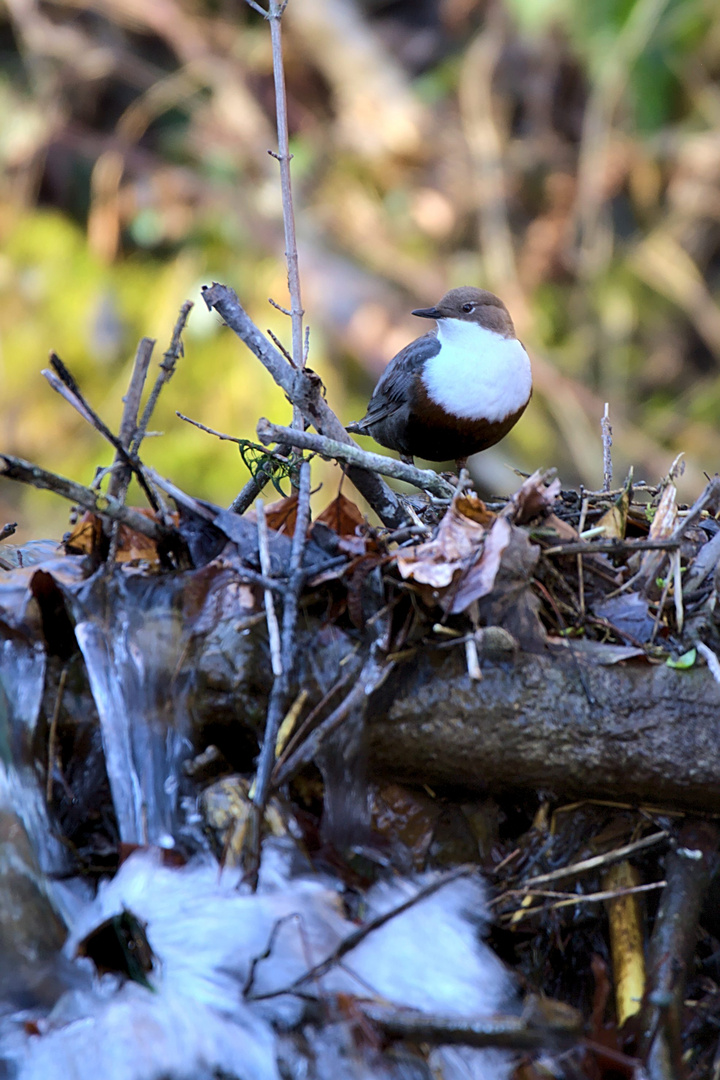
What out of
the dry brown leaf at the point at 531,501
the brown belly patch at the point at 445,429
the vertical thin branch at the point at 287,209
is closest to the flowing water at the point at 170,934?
the dry brown leaf at the point at 531,501

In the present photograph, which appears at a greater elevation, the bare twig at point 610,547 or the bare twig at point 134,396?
the bare twig at point 134,396

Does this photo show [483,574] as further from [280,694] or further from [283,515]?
[283,515]

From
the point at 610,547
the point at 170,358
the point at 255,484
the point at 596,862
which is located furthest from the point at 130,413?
the point at 596,862

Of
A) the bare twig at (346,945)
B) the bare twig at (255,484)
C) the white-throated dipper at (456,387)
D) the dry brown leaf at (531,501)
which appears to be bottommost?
the bare twig at (346,945)

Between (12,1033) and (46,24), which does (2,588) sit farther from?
(46,24)

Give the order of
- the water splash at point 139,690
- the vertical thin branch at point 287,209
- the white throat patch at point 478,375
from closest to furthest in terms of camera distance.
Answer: the water splash at point 139,690
the vertical thin branch at point 287,209
the white throat patch at point 478,375

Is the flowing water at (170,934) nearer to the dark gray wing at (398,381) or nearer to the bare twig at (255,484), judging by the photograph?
the bare twig at (255,484)

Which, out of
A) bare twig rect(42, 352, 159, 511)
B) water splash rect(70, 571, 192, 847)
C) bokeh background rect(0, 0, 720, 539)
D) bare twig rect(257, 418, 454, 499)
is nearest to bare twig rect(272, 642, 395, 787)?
water splash rect(70, 571, 192, 847)
